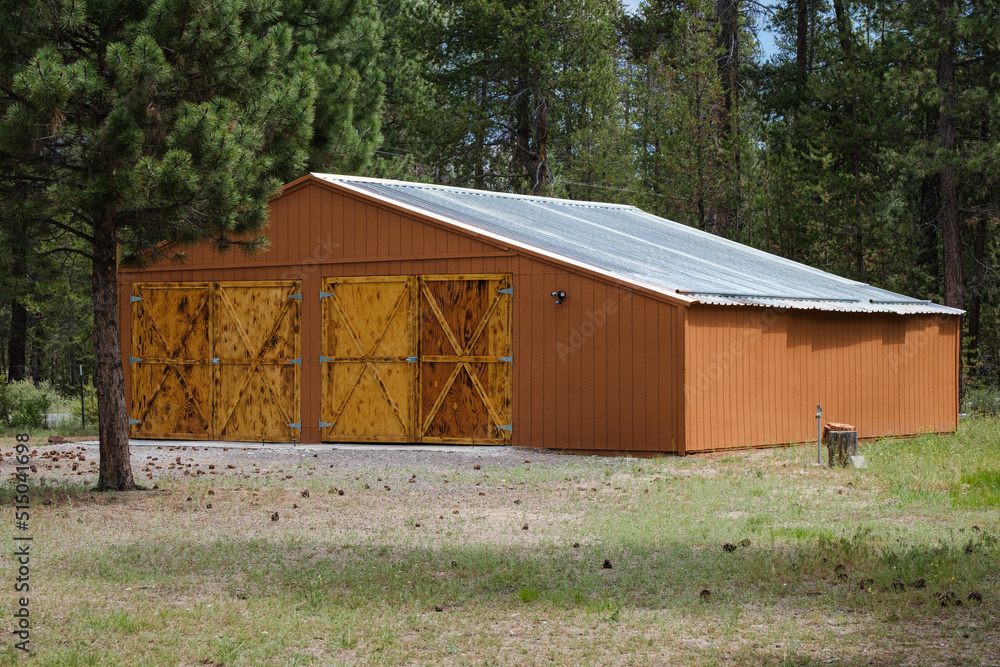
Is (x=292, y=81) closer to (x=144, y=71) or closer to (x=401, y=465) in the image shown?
(x=144, y=71)

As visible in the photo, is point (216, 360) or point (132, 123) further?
point (216, 360)

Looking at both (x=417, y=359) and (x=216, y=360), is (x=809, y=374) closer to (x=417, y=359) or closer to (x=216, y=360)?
(x=417, y=359)

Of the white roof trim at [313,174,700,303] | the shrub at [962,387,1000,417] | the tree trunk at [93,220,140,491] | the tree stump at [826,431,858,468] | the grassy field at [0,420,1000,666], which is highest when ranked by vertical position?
the white roof trim at [313,174,700,303]

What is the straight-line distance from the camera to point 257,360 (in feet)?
54.0

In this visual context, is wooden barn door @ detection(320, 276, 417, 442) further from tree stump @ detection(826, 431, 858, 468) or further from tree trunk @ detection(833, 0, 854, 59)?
tree trunk @ detection(833, 0, 854, 59)

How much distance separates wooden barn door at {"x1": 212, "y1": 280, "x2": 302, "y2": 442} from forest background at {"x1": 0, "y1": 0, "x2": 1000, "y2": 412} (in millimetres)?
5109

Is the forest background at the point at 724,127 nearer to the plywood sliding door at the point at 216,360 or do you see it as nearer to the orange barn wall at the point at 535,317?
the plywood sliding door at the point at 216,360

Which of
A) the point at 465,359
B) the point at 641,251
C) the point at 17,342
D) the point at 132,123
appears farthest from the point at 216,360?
the point at 17,342

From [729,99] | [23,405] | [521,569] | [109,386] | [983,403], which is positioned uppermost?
[729,99]

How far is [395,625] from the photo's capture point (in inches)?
234

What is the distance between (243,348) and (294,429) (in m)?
1.43

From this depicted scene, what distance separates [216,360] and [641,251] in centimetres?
647

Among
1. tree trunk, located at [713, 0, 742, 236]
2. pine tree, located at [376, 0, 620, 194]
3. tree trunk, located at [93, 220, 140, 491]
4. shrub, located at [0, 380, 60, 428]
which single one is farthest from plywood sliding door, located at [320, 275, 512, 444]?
tree trunk, located at [713, 0, 742, 236]

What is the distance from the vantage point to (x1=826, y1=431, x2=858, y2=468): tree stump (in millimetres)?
12375
